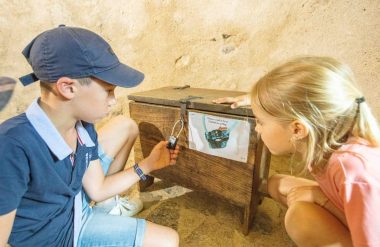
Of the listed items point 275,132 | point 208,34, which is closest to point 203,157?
point 275,132

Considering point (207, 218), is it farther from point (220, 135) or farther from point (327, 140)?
point (327, 140)

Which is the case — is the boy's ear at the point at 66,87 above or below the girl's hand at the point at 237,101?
above

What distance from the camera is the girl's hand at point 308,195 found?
78 centimetres

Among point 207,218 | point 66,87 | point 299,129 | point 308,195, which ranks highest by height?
point 66,87

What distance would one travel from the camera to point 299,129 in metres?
0.66

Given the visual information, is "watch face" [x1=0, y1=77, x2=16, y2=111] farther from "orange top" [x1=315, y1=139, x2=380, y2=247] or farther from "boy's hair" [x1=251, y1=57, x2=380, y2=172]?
"orange top" [x1=315, y1=139, x2=380, y2=247]

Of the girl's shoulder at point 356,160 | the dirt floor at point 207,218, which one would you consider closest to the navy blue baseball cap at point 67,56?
the girl's shoulder at point 356,160

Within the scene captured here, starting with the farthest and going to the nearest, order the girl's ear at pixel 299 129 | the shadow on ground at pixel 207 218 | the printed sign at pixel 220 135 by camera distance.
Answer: the shadow on ground at pixel 207 218, the printed sign at pixel 220 135, the girl's ear at pixel 299 129

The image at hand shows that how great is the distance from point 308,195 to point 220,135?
0.35m

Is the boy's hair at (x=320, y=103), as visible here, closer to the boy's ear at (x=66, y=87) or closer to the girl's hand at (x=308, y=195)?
the girl's hand at (x=308, y=195)

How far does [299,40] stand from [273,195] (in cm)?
87

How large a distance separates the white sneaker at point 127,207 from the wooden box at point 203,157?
17cm

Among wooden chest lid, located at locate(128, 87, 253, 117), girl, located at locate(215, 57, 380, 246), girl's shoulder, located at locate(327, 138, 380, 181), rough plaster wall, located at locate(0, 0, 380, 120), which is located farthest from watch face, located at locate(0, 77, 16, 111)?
girl's shoulder, located at locate(327, 138, 380, 181)

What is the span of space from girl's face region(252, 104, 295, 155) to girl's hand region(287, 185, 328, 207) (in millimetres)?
179
